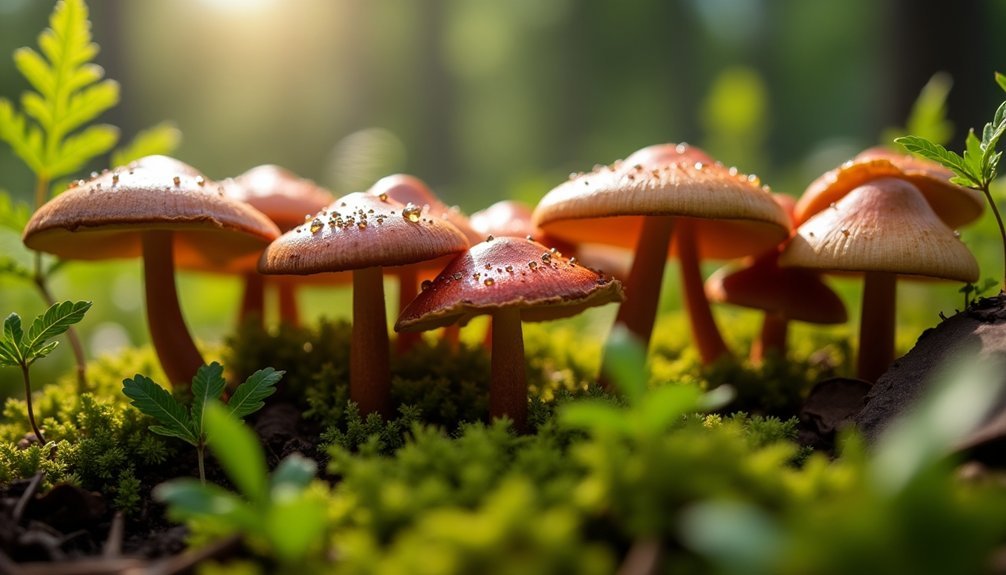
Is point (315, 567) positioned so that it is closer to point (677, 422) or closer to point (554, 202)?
point (677, 422)

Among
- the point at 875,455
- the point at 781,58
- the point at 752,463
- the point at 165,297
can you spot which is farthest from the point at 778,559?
the point at 781,58

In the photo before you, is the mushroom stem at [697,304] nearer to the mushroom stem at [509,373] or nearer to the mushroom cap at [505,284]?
the mushroom cap at [505,284]

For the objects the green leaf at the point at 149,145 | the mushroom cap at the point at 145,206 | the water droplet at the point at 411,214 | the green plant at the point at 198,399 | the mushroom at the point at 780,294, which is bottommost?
the green plant at the point at 198,399

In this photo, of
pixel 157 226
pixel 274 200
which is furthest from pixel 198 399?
pixel 274 200

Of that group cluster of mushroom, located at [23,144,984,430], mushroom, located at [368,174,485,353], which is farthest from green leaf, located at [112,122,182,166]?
mushroom, located at [368,174,485,353]

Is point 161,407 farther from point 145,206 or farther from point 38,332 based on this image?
point 145,206

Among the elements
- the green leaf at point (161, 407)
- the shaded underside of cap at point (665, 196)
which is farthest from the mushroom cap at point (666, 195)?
the green leaf at point (161, 407)
